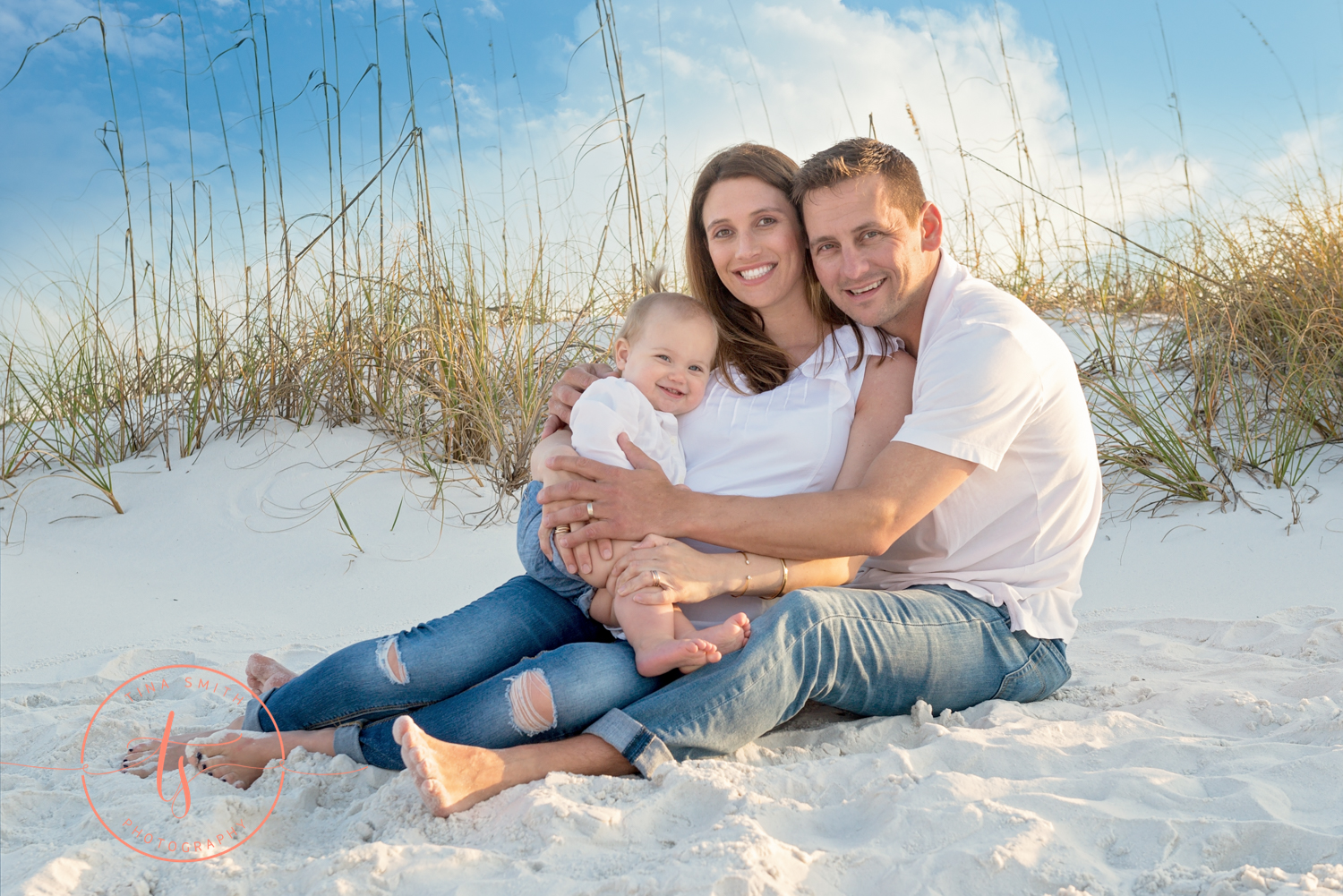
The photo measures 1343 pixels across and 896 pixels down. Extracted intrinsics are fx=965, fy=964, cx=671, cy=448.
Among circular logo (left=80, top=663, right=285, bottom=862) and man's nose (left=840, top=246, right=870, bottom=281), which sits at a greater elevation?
man's nose (left=840, top=246, right=870, bottom=281)

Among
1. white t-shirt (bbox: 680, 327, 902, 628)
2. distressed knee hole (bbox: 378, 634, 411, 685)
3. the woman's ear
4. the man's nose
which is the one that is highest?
the man's nose

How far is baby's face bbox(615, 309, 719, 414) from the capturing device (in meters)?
2.31

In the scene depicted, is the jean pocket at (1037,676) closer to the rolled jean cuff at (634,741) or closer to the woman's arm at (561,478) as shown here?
the rolled jean cuff at (634,741)

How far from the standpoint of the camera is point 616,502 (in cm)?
207

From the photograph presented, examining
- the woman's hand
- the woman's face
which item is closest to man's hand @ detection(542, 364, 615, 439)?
the woman's face

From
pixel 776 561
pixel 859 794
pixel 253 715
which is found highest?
pixel 776 561

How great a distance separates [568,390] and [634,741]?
0.99m

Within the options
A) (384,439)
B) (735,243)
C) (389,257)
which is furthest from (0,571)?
(735,243)

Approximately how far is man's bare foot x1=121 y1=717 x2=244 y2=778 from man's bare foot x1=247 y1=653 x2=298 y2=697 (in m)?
0.20

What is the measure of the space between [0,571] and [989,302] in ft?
13.4

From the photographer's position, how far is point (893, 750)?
6.14ft

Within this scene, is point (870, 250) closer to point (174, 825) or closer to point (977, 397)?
point (977, 397)

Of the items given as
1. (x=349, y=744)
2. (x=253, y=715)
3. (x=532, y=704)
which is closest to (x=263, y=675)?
(x=253, y=715)

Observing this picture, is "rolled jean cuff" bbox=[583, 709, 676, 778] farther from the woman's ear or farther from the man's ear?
the man's ear
